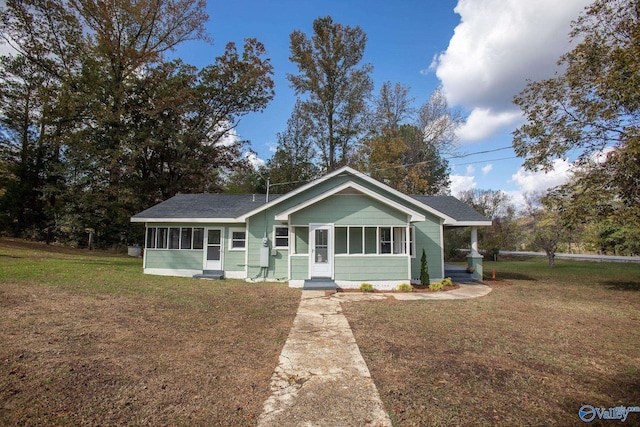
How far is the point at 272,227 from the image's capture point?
13.6m

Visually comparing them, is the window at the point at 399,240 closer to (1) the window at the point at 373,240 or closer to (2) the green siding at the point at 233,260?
(1) the window at the point at 373,240

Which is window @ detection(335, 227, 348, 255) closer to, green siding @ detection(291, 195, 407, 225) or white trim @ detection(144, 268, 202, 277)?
green siding @ detection(291, 195, 407, 225)

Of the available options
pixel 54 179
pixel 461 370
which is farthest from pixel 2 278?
pixel 54 179


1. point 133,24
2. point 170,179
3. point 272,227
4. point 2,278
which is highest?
point 133,24

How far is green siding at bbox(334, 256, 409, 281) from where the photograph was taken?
11992 millimetres

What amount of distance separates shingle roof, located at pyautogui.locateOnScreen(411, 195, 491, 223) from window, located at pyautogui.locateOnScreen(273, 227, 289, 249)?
6.95m

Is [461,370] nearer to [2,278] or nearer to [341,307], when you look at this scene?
[341,307]

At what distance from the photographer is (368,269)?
1202 centimetres

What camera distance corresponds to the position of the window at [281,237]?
13672 mm

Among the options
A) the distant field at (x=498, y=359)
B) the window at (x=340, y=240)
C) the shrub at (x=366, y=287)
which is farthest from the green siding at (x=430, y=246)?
the distant field at (x=498, y=359)

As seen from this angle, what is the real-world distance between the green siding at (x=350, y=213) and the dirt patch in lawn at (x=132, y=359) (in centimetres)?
468

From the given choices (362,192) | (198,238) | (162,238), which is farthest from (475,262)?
(162,238)

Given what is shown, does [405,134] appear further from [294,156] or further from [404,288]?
[404,288]

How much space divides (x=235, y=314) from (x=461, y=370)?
16.2 ft
